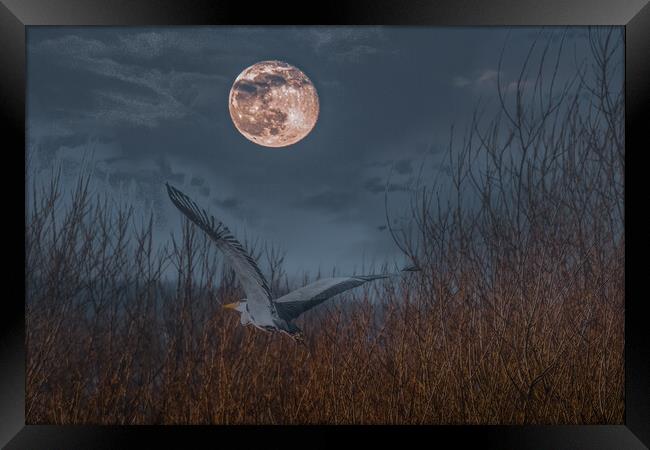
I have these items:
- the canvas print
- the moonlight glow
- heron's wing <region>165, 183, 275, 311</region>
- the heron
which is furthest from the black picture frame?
heron's wing <region>165, 183, 275, 311</region>

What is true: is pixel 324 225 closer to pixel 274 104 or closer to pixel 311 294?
pixel 311 294

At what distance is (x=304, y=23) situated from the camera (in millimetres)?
2373

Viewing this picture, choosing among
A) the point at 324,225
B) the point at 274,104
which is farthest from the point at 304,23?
the point at 324,225

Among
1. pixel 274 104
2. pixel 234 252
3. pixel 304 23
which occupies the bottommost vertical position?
pixel 234 252

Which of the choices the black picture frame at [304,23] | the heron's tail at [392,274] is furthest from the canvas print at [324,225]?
the black picture frame at [304,23]

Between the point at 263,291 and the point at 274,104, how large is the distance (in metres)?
1.05

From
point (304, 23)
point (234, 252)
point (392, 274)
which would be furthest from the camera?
point (392, 274)

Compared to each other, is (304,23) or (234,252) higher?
(304,23)

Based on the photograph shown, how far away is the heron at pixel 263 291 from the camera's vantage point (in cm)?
266

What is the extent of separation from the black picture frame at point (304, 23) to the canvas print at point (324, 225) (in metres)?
0.17

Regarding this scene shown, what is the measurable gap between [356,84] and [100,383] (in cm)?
215

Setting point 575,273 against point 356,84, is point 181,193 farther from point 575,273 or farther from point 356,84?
point 575,273

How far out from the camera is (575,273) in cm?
266

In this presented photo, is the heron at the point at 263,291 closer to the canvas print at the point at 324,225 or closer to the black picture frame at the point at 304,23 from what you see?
the canvas print at the point at 324,225
